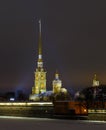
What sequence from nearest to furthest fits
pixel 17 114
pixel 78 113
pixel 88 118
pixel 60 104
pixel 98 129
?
pixel 98 129 < pixel 88 118 < pixel 78 113 < pixel 60 104 < pixel 17 114

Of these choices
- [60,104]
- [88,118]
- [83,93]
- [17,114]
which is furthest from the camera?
[17,114]

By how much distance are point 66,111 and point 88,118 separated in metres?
10.3

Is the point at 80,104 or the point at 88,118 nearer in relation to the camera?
the point at 88,118

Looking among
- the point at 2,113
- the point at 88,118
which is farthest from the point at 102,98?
the point at 2,113

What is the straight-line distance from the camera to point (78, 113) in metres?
89.6

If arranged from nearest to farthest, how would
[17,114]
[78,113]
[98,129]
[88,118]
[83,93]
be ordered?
[98,129]
[88,118]
[78,113]
[83,93]
[17,114]

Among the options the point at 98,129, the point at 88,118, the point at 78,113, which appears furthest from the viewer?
the point at 78,113

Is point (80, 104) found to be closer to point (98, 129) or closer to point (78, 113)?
point (78, 113)

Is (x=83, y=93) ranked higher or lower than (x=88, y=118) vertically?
higher

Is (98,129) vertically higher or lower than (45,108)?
lower

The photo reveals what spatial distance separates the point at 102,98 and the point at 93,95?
15.3 ft

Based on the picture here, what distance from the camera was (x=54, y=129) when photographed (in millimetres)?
53969

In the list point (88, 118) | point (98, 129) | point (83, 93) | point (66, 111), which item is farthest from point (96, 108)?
point (98, 129)

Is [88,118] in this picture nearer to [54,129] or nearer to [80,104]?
[80,104]
